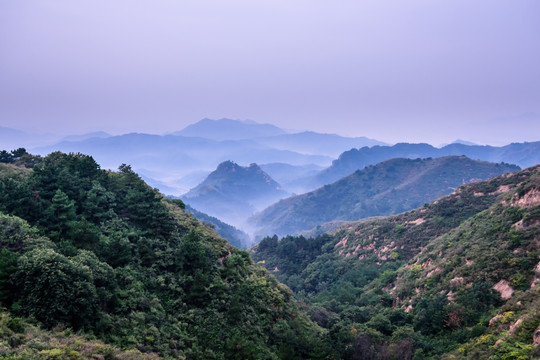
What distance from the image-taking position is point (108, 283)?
51.5 ft

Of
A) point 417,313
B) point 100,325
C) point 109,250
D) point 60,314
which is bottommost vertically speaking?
point 417,313

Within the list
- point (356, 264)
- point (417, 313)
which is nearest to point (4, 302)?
point (417, 313)

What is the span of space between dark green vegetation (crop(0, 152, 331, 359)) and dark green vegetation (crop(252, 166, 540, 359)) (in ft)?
17.5

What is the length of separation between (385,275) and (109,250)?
3210 centimetres

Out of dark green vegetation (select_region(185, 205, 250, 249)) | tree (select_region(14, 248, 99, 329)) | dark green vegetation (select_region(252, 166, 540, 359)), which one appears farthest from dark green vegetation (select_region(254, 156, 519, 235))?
tree (select_region(14, 248, 99, 329))

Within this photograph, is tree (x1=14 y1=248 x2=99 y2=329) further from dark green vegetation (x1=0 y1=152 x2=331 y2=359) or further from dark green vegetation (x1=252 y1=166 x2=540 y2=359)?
dark green vegetation (x1=252 y1=166 x2=540 y2=359)

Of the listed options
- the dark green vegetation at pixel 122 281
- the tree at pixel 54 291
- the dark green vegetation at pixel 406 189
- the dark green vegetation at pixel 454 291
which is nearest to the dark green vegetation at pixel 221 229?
the dark green vegetation at pixel 406 189

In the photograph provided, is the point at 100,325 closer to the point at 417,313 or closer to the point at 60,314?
the point at 60,314

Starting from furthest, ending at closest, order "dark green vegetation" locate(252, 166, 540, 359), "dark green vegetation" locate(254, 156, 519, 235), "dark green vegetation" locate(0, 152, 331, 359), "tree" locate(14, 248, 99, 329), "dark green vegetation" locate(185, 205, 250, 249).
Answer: "dark green vegetation" locate(254, 156, 519, 235) → "dark green vegetation" locate(185, 205, 250, 249) → "dark green vegetation" locate(252, 166, 540, 359) → "dark green vegetation" locate(0, 152, 331, 359) → "tree" locate(14, 248, 99, 329)

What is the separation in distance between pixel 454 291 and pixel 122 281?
946 inches

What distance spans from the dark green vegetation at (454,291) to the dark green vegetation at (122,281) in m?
5.35

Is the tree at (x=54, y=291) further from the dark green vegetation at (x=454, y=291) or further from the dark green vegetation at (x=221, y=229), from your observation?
the dark green vegetation at (x=221, y=229)

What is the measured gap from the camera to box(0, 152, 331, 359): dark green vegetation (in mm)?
12469

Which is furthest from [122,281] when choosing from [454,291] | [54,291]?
[454,291]
